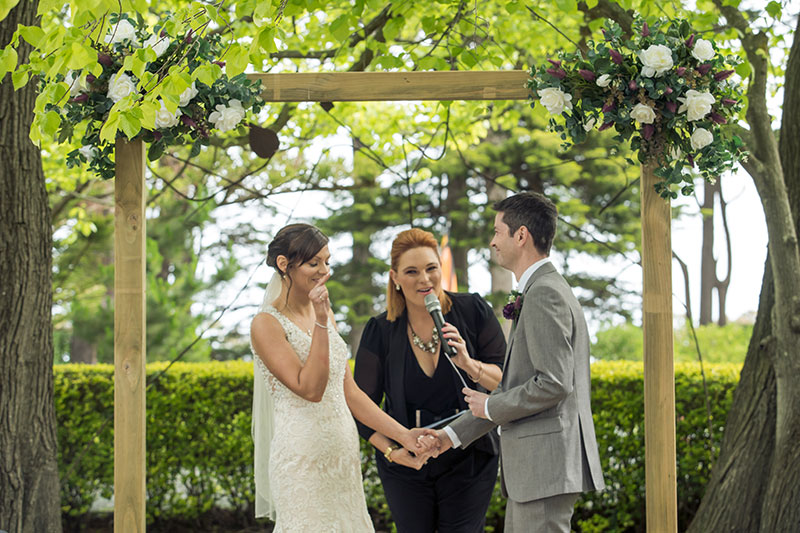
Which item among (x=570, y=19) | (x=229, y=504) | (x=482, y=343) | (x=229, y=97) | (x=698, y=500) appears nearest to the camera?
(x=229, y=97)

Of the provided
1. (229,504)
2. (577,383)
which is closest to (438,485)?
(577,383)

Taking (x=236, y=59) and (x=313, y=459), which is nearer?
(x=236, y=59)

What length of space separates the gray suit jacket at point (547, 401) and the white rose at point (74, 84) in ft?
6.30

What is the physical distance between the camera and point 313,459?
345cm

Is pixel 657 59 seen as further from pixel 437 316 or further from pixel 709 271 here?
pixel 709 271

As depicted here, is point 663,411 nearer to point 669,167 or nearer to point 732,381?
point 669,167

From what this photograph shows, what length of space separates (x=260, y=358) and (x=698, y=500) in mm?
3519

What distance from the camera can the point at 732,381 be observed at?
5547 mm

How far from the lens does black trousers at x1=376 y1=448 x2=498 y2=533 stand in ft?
11.8

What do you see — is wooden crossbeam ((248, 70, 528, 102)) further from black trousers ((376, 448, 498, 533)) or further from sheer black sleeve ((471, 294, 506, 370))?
black trousers ((376, 448, 498, 533))

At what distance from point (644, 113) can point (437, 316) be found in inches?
45.6

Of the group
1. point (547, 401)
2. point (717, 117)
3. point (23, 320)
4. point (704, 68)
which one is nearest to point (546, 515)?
point (547, 401)

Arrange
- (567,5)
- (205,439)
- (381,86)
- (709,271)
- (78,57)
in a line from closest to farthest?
(78,57) → (381,86) → (567,5) → (205,439) → (709,271)

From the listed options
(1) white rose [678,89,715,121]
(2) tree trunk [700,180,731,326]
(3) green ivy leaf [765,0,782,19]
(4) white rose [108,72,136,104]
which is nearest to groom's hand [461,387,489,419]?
(1) white rose [678,89,715,121]
